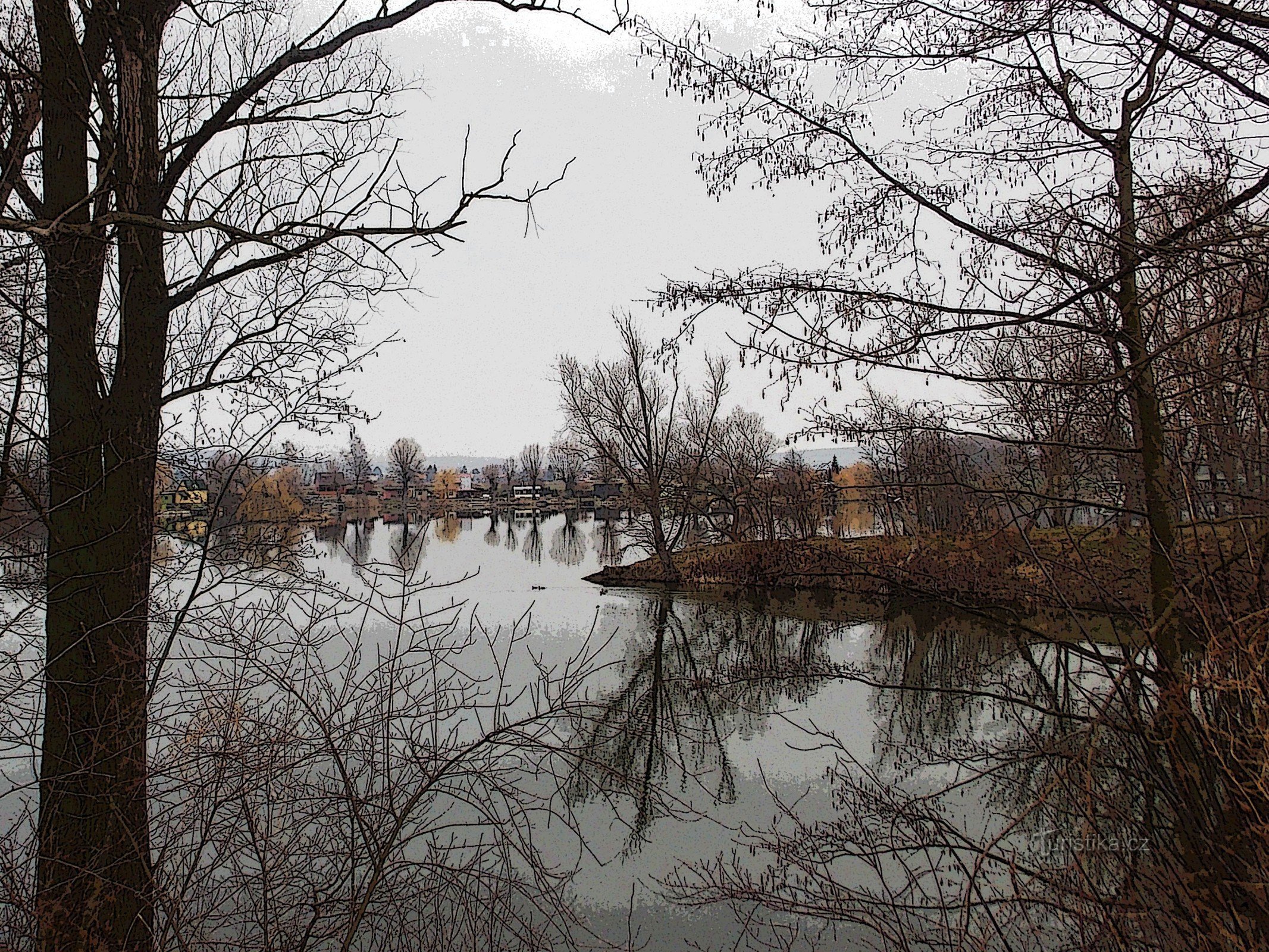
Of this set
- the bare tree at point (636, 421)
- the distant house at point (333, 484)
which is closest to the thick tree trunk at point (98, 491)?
the distant house at point (333, 484)

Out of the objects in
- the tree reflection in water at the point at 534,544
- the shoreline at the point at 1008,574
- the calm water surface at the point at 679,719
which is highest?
the shoreline at the point at 1008,574

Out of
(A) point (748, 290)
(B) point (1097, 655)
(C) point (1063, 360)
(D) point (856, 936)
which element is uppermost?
(A) point (748, 290)

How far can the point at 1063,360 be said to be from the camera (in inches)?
188

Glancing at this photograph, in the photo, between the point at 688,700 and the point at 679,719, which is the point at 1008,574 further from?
the point at 688,700

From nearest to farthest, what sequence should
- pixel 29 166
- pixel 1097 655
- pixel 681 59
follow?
pixel 1097 655
pixel 681 59
pixel 29 166

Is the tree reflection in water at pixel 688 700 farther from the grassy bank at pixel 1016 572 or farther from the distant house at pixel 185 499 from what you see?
the distant house at pixel 185 499

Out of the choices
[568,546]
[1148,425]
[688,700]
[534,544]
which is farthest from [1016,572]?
[534,544]

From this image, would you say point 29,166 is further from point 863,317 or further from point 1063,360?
point 1063,360

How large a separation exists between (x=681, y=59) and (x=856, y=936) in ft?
21.5

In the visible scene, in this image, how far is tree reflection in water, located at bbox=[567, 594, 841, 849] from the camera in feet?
19.5

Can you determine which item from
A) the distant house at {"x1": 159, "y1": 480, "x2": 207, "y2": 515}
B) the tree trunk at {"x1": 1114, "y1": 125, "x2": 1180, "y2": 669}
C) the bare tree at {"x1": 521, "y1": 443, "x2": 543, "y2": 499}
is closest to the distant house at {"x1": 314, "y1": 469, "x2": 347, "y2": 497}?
the distant house at {"x1": 159, "y1": 480, "x2": 207, "y2": 515}

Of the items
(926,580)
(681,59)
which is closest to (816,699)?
(926,580)

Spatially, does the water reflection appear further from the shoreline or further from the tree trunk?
the tree trunk

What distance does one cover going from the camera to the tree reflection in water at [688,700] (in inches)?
234
